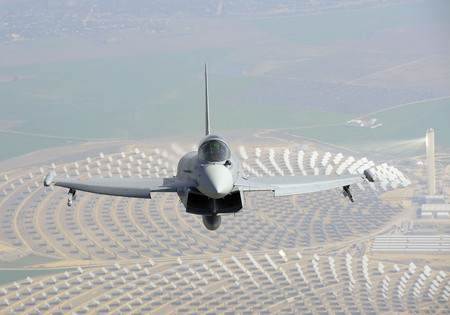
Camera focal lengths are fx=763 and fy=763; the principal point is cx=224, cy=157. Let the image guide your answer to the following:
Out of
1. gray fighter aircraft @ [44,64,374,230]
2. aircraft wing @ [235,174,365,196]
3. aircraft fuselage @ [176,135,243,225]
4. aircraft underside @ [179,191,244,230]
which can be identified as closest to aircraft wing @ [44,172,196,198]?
gray fighter aircraft @ [44,64,374,230]

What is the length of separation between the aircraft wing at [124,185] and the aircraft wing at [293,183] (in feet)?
7.20

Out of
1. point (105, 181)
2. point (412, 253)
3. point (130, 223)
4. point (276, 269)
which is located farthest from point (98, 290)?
point (105, 181)

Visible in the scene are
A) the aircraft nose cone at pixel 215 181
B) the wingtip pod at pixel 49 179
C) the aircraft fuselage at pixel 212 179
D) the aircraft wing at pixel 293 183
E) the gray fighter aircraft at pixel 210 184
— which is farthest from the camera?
the wingtip pod at pixel 49 179

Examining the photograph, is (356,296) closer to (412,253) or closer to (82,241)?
(412,253)

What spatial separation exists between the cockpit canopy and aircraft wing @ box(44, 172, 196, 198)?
1.28 meters

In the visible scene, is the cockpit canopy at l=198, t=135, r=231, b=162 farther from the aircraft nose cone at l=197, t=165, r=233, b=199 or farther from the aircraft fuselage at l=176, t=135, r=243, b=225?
the aircraft nose cone at l=197, t=165, r=233, b=199

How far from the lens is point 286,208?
628ft

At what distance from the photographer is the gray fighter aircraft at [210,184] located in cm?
2752

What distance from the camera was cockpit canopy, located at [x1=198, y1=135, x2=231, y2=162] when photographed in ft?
95.2

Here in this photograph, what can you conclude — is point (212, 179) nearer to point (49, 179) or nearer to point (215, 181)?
point (215, 181)

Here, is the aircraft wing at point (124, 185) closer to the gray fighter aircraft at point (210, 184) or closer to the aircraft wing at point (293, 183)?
the gray fighter aircraft at point (210, 184)

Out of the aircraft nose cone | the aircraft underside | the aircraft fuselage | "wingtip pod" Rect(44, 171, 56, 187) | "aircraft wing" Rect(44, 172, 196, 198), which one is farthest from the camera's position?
"wingtip pod" Rect(44, 171, 56, 187)

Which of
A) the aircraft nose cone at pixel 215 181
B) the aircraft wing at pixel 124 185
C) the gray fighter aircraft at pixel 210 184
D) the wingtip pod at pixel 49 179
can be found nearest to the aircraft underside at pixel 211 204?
the gray fighter aircraft at pixel 210 184

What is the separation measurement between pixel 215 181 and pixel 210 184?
0.69 feet
